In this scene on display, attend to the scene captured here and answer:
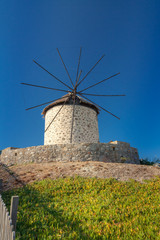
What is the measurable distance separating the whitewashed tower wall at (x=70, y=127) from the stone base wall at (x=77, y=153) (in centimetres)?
458

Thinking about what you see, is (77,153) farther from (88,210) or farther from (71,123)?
(88,210)

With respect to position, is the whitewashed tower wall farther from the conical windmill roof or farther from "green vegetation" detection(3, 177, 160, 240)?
"green vegetation" detection(3, 177, 160, 240)

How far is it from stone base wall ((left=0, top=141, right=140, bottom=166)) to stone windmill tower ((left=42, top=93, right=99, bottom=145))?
4.47 metres

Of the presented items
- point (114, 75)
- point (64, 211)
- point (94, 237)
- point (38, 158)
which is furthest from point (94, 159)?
point (114, 75)

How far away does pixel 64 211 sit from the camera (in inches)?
242

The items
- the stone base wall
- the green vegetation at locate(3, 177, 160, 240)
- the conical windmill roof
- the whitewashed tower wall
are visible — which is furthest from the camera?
the conical windmill roof

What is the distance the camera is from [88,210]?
20.4ft

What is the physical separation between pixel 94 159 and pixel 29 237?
1034cm

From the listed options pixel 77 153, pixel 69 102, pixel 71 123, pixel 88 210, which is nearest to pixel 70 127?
pixel 71 123

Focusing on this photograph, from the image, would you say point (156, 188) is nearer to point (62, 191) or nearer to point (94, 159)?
point (62, 191)

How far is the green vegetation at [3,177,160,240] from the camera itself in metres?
4.79

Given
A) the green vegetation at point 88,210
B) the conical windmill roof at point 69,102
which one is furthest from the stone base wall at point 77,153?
the conical windmill roof at point 69,102

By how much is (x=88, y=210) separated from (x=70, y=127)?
1431 cm

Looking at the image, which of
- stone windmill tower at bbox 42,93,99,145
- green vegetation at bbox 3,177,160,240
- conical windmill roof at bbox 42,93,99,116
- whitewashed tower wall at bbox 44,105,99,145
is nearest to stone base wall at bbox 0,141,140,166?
stone windmill tower at bbox 42,93,99,145
